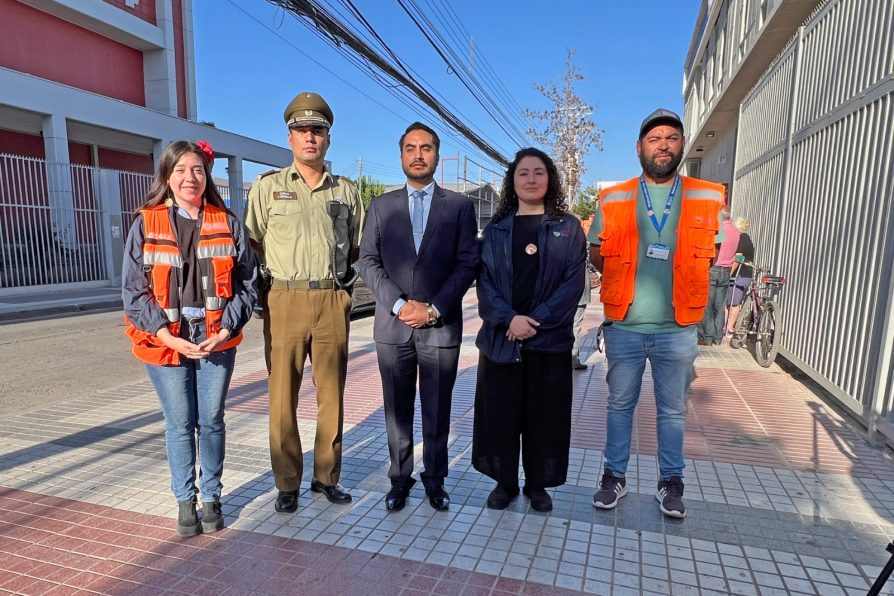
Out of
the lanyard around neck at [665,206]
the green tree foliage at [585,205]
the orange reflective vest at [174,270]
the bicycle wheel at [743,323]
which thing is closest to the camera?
the orange reflective vest at [174,270]

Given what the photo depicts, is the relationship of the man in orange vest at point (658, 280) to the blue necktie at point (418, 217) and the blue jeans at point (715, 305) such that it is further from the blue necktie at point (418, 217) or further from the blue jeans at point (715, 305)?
the blue jeans at point (715, 305)

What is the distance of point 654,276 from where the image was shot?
9.72 feet

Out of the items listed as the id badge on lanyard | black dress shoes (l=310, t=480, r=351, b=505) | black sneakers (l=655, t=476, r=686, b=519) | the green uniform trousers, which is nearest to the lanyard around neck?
the id badge on lanyard

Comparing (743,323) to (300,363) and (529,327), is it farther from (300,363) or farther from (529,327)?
(300,363)

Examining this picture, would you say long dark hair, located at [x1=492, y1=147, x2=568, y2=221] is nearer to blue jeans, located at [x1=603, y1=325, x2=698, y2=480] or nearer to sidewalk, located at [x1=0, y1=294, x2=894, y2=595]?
blue jeans, located at [x1=603, y1=325, x2=698, y2=480]

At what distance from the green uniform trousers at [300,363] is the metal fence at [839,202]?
3.77 metres

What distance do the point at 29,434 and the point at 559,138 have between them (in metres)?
20.3

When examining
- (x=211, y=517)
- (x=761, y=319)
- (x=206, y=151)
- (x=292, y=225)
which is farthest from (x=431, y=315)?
(x=761, y=319)

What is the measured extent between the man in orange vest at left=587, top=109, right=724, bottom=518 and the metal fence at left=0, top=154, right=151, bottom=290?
15338mm

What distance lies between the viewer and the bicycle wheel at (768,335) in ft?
20.1

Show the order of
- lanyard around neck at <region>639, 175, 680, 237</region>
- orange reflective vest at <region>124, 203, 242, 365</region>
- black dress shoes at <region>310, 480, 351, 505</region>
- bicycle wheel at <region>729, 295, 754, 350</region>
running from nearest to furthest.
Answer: orange reflective vest at <region>124, 203, 242, 365</region>, lanyard around neck at <region>639, 175, 680, 237</region>, black dress shoes at <region>310, 480, 351, 505</region>, bicycle wheel at <region>729, 295, 754, 350</region>

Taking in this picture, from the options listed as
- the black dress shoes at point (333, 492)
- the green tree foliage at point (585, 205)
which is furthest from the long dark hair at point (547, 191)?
the green tree foliage at point (585, 205)

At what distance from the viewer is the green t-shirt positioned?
295 centimetres

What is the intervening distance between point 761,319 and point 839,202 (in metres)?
1.89
